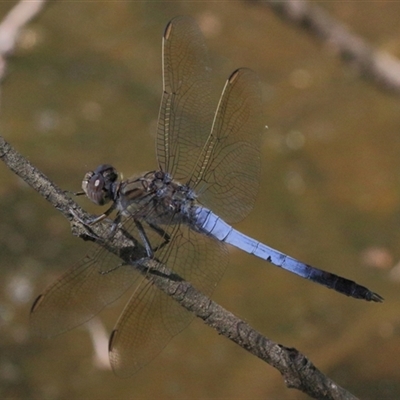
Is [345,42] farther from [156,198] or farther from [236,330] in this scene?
[236,330]

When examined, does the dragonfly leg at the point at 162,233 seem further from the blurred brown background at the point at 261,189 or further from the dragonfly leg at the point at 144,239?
→ the blurred brown background at the point at 261,189

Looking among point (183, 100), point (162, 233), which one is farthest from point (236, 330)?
point (183, 100)

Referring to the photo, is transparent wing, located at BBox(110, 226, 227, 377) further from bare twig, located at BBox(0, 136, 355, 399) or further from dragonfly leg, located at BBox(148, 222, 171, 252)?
bare twig, located at BBox(0, 136, 355, 399)

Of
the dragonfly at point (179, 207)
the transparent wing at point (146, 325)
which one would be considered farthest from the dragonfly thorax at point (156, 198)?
the transparent wing at point (146, 325)

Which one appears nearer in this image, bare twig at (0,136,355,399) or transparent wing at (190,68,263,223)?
bare twig at (0,136,355,399)

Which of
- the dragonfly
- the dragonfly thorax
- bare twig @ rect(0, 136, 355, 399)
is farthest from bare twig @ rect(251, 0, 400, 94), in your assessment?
bare twig @ rect(0, 136, 355, 399)

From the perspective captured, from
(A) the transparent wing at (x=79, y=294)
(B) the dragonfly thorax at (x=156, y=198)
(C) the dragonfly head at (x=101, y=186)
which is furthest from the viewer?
(C) the dragonfly head at (x=101, y=186)
